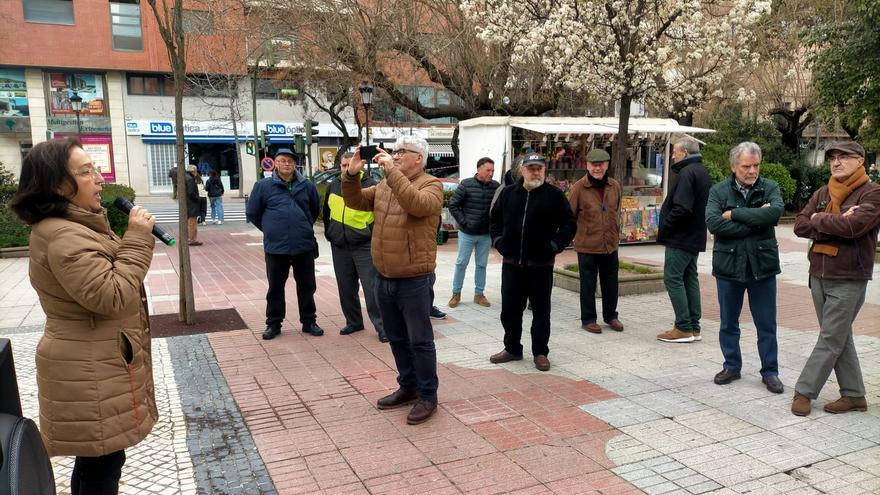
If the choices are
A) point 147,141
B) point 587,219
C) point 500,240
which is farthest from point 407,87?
point 147,141

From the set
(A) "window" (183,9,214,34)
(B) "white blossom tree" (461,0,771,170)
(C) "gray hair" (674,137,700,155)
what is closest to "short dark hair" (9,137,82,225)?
(C) "gray hair" (674,137,700,155)

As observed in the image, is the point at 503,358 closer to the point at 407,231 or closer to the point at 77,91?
the point at 407,231

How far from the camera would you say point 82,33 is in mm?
32969

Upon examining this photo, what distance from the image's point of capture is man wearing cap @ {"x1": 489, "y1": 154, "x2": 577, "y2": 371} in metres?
5.22

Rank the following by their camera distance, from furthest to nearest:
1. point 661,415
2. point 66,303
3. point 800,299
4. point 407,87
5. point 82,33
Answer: point 82,33
point 407,87
point 800,299
point 661,415
point 66,303

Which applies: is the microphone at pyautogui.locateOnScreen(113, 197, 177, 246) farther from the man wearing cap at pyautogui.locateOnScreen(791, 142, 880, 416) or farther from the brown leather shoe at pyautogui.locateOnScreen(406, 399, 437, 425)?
the man wearing cap at pyautogui.locateOnScreen(791, 142, 880, 416)

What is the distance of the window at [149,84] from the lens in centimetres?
3502

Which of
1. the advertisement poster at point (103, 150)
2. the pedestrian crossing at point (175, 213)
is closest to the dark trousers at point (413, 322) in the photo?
the pedestrian crossing at point (175, 213)

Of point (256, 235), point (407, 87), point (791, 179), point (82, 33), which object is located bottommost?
point (256, 235)

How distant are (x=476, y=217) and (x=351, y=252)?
192cm

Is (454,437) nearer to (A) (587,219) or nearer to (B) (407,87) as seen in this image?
(A) (587,219)

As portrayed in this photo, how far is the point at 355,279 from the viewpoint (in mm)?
6527

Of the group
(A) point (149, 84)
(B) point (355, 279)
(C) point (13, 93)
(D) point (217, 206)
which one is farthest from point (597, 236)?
(C) point (13, 93)

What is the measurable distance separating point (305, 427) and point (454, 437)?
3.28 feet
